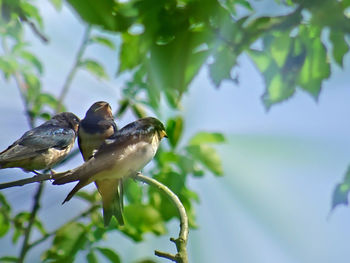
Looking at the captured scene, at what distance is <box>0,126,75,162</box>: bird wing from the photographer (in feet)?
3.97

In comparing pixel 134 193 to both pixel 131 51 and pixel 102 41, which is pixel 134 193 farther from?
pixel 131 51

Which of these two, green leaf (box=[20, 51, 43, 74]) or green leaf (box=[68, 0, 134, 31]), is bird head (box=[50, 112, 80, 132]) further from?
green leaf (box=[68, 0, 134, 31])

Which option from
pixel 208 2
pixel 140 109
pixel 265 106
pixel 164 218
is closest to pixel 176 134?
pixel 140 109

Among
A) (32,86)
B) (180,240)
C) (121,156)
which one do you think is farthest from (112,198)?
(32,86)

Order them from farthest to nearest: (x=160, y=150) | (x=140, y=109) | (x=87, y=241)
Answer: (x=160, y=150) < (x=87, y=241) < (x=140, y=109)

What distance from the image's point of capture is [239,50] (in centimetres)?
55

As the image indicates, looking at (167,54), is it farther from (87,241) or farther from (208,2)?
(87,241)

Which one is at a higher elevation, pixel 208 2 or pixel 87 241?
pixel 208 2

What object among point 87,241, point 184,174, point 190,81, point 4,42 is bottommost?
point 87,241

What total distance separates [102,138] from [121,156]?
0.14 meters

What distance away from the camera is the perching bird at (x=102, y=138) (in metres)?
0.87

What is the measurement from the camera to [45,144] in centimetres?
132

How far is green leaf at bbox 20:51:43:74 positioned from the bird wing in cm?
23

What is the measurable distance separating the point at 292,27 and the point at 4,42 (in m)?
1.03
